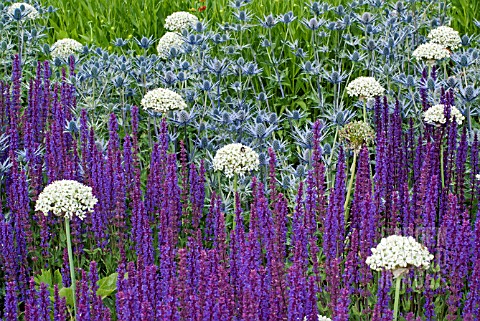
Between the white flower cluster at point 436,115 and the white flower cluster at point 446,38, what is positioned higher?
the white flower cluster at point 446,38

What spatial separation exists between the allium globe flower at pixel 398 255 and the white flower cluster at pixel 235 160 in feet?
4.51

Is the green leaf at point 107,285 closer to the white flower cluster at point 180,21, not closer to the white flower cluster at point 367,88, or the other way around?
the white flower cluster at point 367,88

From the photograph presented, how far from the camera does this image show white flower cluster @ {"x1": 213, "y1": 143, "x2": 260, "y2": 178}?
438cm

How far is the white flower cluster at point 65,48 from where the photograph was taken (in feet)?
21.0

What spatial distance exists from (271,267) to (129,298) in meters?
0.60

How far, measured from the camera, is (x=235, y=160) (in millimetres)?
4387

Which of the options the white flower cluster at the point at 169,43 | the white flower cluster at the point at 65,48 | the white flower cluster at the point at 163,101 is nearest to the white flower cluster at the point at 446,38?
the white flower cluster at the point at 169,43

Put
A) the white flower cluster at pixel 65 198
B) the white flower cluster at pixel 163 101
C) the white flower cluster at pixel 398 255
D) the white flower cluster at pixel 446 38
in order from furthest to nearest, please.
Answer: the white flower cluster at pixel 446 38
the white flower cluster at pixel 163 101
the white flower cluster at pixel 65 198
the white flower cluster at pixel 398 255

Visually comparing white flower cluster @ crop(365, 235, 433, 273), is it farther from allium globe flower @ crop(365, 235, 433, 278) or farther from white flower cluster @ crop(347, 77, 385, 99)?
white flower cluster @ crop(347, 77, 385, 99)

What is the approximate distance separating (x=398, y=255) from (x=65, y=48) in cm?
404

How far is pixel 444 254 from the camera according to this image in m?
3.76

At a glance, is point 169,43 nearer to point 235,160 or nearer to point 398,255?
point 235,160

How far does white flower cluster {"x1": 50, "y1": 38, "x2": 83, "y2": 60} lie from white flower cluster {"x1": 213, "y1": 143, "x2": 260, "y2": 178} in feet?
7.95

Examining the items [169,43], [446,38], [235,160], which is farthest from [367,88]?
[169,43]
